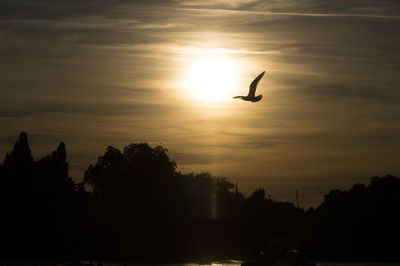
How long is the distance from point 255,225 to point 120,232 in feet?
95.1

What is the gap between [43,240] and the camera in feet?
525

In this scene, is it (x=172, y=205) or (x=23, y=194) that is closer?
(x=23, y=194)

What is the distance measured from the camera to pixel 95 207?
179750 mm

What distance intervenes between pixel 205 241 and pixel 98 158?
2879 cm

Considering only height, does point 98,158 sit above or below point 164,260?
above

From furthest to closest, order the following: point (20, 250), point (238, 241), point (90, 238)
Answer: point (238, 241)
point (90, 238)
point (20, 250)

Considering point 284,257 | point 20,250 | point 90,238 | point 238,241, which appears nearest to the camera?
point 284,257

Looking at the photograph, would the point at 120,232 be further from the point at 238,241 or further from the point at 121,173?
the point at 238,241

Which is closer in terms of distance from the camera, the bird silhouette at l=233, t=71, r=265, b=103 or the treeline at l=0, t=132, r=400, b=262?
the bird silhouette at l=233, t=71, r=265, b=103

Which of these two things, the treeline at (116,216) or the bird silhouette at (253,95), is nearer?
the bird silhouette at (253,95)

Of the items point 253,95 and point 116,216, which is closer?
point 253,95

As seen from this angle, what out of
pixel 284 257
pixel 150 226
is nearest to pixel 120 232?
pixel 150 226

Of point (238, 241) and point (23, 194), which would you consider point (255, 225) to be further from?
point (23, 194)

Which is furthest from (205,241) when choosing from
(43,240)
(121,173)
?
(43,240)
